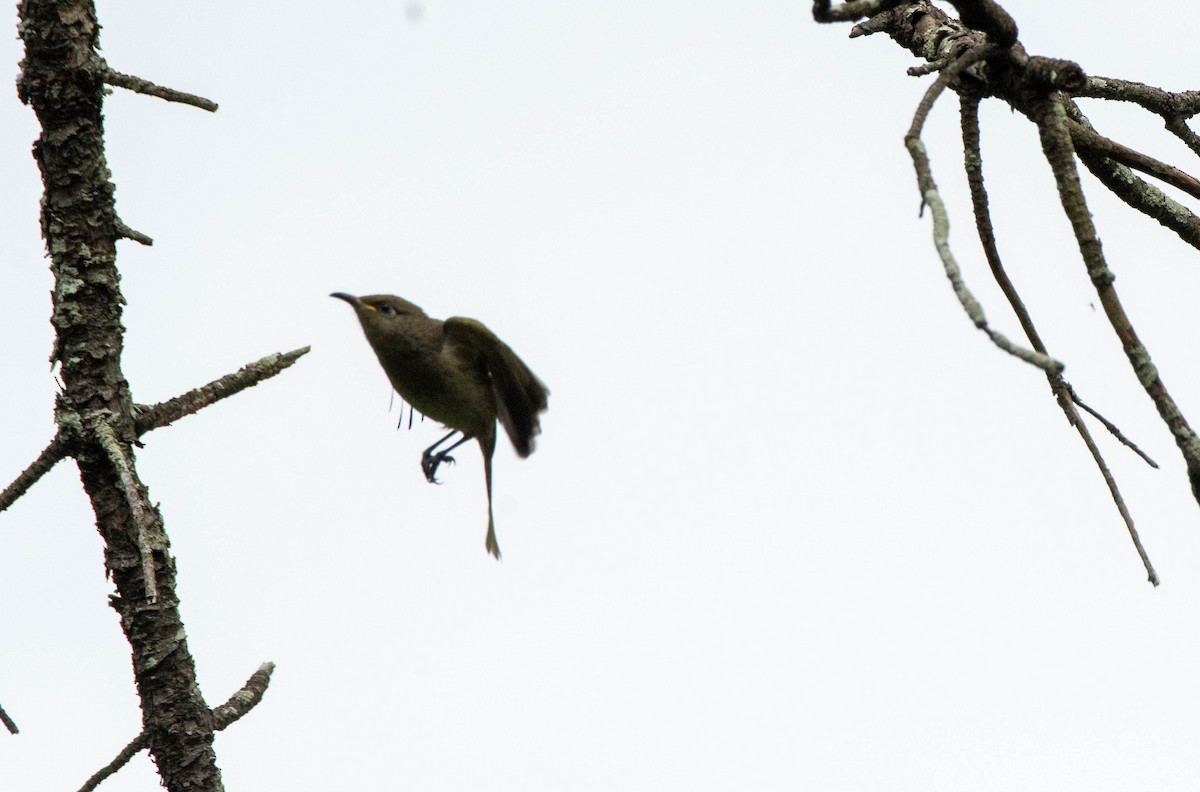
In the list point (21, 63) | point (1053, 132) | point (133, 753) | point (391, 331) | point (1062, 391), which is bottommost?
point (133, 753)

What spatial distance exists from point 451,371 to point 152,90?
2.18 m

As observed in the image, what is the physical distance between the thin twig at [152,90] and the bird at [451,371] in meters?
2.00

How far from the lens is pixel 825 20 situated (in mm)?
2625

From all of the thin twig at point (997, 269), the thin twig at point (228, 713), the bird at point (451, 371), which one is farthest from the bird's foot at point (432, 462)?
the thin twig at point (997, 269)

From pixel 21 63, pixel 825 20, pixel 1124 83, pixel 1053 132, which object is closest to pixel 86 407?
pixel 21 63

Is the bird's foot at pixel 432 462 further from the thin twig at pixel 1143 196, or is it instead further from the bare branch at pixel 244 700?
the thin twig at pixel 1143 196

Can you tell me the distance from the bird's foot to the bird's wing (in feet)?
0.91

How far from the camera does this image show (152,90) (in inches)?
124

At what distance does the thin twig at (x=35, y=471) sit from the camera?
10.1ft

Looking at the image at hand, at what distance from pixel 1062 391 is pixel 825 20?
1.27 meters

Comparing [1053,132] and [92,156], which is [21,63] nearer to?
[92,156]

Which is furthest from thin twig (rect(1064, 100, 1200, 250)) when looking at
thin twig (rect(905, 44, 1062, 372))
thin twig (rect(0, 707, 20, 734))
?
thin twig (rect(0, 707, 20, 734))

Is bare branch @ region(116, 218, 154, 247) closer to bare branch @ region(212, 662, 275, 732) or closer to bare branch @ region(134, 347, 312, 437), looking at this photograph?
bare branch @ region(134, 347, 312, 437)

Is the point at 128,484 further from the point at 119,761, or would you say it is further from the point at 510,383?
the point at 510,383
